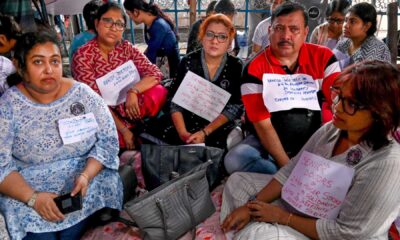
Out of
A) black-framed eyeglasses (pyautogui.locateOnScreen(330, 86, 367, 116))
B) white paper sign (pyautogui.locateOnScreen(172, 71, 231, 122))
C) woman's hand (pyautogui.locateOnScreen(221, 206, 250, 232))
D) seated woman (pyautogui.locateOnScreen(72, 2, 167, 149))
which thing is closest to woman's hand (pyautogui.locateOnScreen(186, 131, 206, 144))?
white paper sign (pyautogui.locateOnScreen(172, 71, 231, 122))

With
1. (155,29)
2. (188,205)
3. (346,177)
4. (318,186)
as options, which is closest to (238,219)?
(188,205)

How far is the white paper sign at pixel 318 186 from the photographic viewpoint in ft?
4.95

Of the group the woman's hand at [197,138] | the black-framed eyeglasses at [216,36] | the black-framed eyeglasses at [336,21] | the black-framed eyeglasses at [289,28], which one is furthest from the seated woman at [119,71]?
the black-framed eyeglasses at [336,21]

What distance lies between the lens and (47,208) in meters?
1.76

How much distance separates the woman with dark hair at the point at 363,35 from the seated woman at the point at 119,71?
1.68m

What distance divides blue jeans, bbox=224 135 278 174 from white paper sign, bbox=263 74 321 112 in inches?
13.6

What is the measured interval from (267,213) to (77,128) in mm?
1109

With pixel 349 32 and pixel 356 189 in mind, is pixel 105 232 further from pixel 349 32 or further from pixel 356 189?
pixel 349 32

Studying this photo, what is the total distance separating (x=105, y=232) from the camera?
82.2 inches

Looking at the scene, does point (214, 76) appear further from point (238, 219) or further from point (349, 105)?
point (349, 105)

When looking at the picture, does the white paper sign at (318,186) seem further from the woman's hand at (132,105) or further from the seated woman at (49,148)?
the woman's hand at (132,105)

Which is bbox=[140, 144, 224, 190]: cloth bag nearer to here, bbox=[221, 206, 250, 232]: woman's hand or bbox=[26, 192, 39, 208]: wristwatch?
bbox=[221, 206, 250, 232]: woman's hand

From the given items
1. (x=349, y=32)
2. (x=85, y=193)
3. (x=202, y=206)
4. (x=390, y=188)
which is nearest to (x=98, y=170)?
(x=85, y=193)

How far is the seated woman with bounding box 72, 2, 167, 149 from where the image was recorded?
2580mm
